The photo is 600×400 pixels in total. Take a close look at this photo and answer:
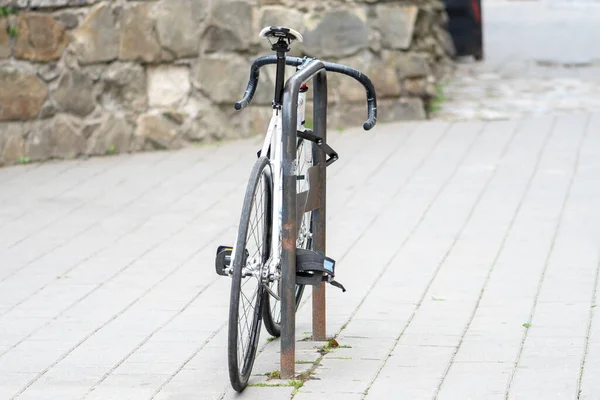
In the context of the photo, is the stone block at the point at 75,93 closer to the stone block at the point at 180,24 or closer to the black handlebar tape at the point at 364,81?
the stone block at the point at 180,24

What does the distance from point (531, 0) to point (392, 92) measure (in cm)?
855

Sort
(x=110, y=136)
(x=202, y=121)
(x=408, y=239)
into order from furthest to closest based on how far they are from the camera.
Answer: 1. (x=202, y=121)
2. (x=110, y=136)
3. (x=408, y=239)

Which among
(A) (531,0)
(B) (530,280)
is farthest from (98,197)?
(A) (531,0)

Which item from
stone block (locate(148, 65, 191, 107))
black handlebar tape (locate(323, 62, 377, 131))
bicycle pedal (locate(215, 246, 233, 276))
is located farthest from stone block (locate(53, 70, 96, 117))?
bicycle pedal (locate(215, 246, 233, 276))

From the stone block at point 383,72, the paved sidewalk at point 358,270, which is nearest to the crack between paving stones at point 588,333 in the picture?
the paved sidewalk at point 358,270

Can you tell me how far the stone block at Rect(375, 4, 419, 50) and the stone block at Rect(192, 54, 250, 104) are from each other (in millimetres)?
1091

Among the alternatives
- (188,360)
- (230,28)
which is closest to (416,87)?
(230,28)

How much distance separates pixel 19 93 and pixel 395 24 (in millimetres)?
2890

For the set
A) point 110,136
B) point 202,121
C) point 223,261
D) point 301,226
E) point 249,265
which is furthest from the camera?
point 202,121

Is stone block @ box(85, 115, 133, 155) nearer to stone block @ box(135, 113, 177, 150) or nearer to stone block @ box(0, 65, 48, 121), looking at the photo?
stone block @ box(135, 113, 177, 150)

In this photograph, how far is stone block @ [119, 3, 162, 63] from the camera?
27.4 feet

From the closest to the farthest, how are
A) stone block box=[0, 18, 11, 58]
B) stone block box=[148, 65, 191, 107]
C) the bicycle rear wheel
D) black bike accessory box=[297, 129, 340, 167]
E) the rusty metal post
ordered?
the bicycle rear wheel
black bike accessory box=[297, 129, 340, 167]
the rusty metal post
stone block box=[0, 18, 11, 58]
stone block box=[148, 65, 191, 107]

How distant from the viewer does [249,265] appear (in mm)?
4129

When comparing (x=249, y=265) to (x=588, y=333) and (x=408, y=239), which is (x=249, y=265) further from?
(x=408, y=239)
